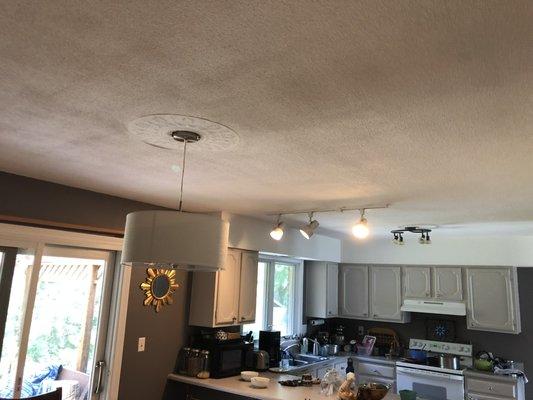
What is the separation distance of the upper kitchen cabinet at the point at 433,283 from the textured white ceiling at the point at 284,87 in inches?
123

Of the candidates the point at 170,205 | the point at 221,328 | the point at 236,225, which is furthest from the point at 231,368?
the point at 170,205

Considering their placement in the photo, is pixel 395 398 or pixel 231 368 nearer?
pixel 395 398

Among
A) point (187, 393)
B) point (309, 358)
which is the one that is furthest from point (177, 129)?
point (309, 358)

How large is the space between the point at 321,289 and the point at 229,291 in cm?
230

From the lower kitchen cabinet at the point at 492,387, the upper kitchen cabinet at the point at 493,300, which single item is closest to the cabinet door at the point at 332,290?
the upper kitchen cabinet at the point at 493,300

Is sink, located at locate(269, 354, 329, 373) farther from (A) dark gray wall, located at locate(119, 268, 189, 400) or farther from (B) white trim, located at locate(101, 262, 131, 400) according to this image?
(B) white trim, located at locate(101, 262, 131, 400)

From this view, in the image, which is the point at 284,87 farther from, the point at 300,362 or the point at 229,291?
the point at 300,362

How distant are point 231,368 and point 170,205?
1.77 metres

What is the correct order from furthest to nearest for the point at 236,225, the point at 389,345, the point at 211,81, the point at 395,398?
the point at 389,345 → the point at 236,225 → the point at 395,398 → the point at 211,81

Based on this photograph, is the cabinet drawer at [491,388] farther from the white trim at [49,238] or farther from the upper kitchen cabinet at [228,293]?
the white trim at [49,238]

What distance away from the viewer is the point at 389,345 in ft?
20.2

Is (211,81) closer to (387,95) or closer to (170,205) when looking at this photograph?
(387,95)

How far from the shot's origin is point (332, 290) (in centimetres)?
643

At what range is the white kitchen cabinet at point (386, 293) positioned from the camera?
6105 millimetres
